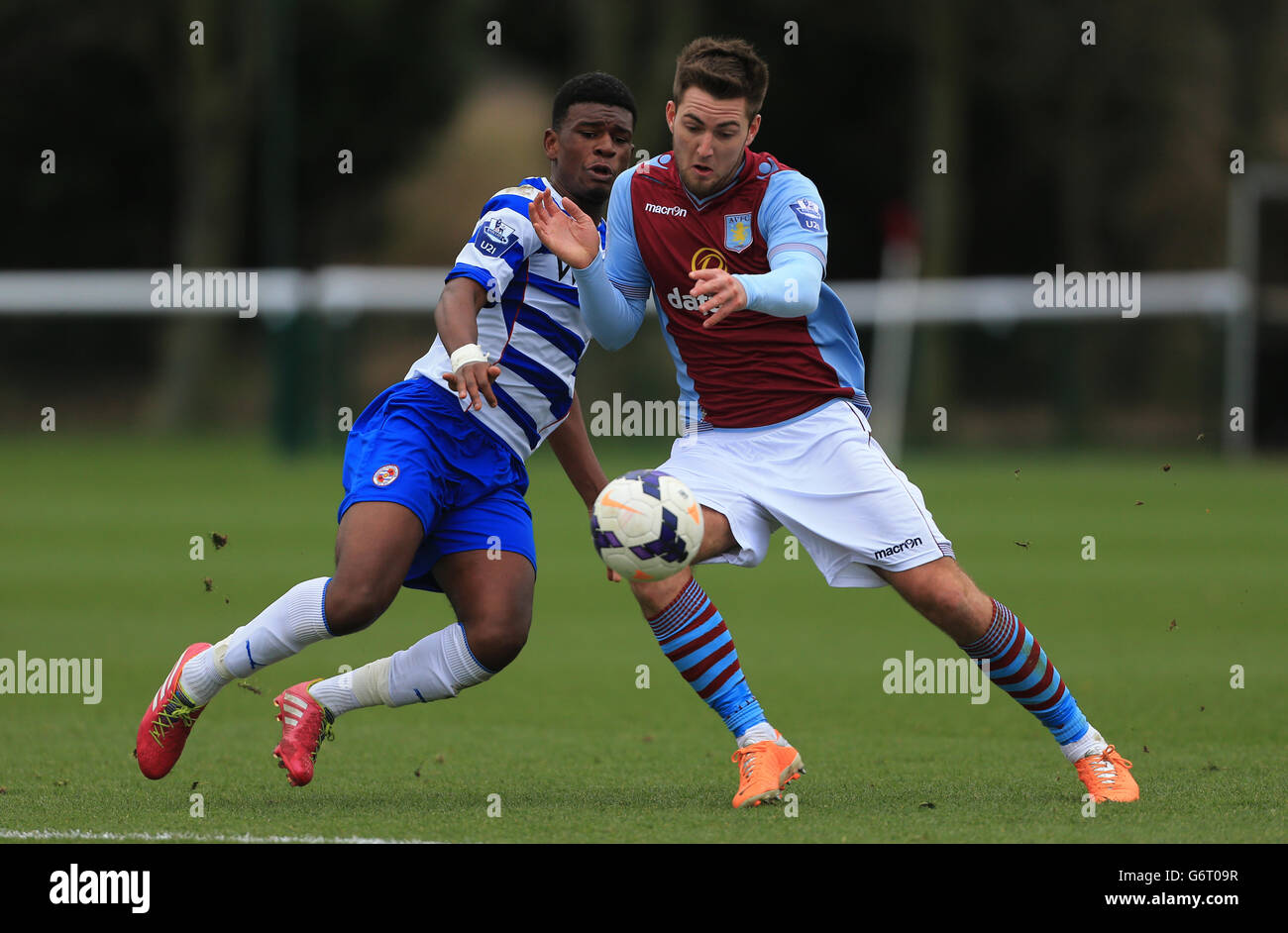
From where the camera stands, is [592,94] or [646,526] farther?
[592,94]

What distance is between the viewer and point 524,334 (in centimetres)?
612

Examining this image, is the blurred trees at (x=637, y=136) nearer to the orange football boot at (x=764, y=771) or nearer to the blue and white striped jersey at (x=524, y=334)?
the blue and white striped jersey at (x=524, y=334)

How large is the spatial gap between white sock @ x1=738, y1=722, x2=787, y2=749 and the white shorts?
535 mm

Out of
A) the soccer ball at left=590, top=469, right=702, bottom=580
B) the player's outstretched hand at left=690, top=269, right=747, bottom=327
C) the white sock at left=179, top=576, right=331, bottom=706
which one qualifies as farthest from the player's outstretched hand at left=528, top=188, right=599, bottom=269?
the white sock at left=179, top=576, right=331, bottom=706

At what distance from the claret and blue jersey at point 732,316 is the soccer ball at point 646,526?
2.06 feet

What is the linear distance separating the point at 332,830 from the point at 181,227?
32.2 metres

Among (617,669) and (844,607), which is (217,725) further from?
(844,607)

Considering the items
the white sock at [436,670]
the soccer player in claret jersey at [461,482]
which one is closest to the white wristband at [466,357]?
the soccer player in claret jersey at [461,482]

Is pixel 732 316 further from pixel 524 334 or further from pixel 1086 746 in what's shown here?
pixel 1086 746

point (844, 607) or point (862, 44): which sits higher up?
point (862, 44)

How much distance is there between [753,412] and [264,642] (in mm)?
1803

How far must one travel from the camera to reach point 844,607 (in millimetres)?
11820

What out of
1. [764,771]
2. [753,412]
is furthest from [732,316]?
[764,771]
